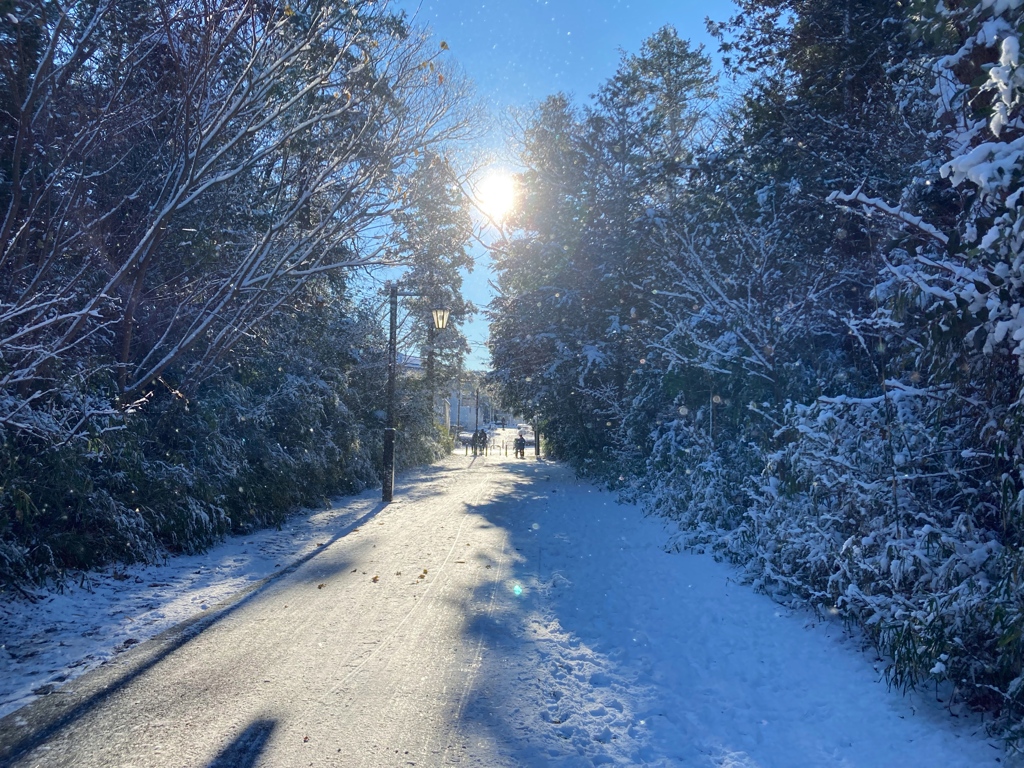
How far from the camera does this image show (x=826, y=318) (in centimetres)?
969

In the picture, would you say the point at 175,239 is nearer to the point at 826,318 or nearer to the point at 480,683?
the point at 480,683

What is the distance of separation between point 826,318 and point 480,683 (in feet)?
25.1

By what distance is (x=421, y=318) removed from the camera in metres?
28.7

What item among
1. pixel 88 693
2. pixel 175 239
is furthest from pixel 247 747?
pixel 175 239

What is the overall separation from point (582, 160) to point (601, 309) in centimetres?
515

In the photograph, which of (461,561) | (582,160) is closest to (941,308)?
(461,561)

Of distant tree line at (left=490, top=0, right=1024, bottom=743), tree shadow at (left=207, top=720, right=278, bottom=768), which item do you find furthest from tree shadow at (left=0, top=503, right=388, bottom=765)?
distant tree line at (left=490, top=0, right=1024, bottom=743)

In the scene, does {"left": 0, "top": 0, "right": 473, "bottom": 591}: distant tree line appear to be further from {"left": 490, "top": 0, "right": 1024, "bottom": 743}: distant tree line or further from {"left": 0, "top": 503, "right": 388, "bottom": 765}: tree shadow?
{"left": 490, "top": 0, "right": 1024, "bottom": 743}: distant tree line

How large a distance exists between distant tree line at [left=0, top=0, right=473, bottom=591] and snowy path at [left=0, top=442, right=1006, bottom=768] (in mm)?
1341

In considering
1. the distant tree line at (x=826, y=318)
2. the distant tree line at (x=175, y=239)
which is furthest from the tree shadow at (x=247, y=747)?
the distant tree line at (x=826, y=318)

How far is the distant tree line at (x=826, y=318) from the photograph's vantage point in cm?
410

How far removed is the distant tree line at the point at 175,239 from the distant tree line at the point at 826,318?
18.3 ft

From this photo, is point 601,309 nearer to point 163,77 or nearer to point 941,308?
point 163,77

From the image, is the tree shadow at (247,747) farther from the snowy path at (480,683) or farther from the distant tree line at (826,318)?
the distant tree line at (826,318)
